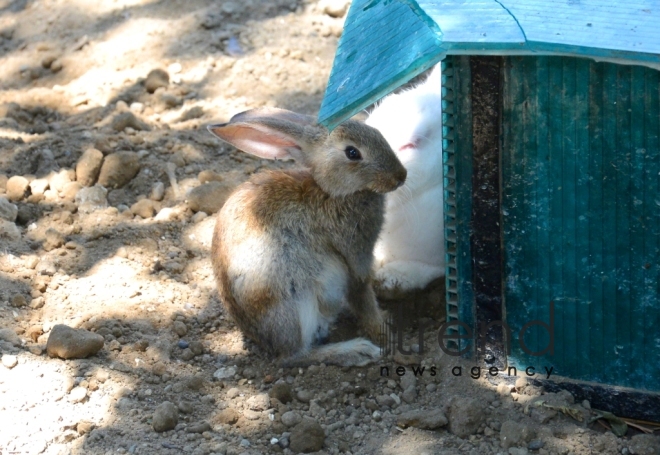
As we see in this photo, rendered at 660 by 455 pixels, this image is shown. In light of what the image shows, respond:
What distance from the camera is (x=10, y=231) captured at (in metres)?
4.95

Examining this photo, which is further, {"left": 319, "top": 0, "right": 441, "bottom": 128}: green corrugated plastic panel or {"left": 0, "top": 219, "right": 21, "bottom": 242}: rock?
{"left": 0, "top": 219, "right": 21, "bottom": 242}: rock

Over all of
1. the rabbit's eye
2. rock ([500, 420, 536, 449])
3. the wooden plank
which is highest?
the wooden plank

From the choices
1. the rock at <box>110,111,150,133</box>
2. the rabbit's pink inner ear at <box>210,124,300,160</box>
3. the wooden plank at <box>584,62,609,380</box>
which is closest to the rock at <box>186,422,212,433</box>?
the rabbit's pink inner ear at <box>210,124,300,160</box>

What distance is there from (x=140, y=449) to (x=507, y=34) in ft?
6.54

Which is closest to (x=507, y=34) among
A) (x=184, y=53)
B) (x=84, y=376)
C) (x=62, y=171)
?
(x=84, y=376)

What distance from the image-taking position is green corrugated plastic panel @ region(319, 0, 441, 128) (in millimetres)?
3168

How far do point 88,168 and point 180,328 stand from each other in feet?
4.79

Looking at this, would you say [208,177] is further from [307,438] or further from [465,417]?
[465,417]

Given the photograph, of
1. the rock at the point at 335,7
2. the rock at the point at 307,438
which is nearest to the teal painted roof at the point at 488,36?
the rock at the point at 307,438

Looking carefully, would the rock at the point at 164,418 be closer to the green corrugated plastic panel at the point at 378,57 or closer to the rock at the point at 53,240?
the green corrugated plastic panel at the point at 378,57

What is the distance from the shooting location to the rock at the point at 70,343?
4047 millimetres

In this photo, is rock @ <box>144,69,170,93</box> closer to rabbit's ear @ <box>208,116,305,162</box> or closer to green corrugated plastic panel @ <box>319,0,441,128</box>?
rabbit's ear @ <box>208,116,305,162</box>

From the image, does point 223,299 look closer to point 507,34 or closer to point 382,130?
point 382,130

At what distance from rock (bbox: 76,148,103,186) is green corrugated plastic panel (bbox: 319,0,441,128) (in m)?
2.14
